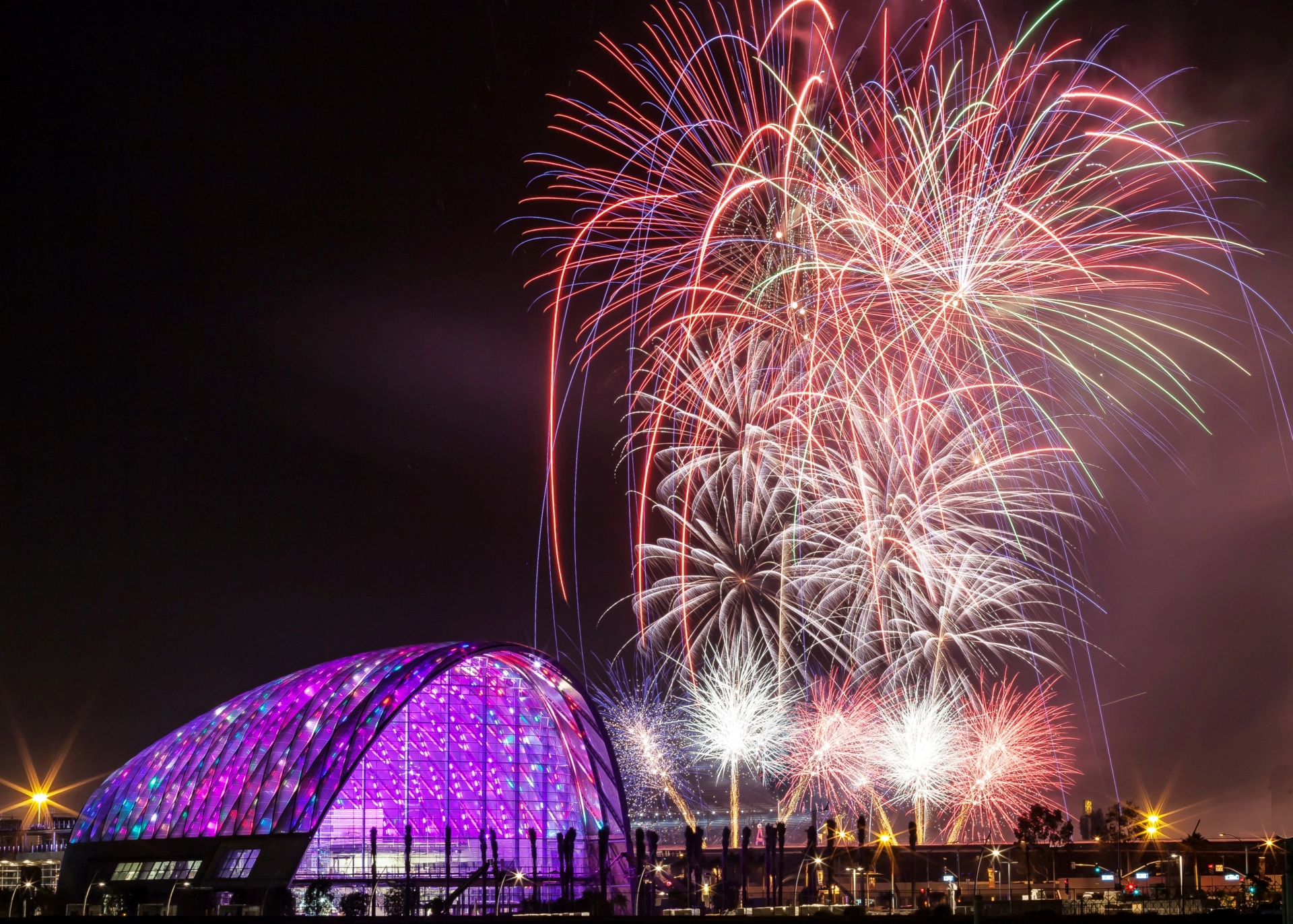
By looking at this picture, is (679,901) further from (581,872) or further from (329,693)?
(329,693)

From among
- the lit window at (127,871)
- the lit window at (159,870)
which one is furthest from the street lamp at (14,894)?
the lit window at (159,870)

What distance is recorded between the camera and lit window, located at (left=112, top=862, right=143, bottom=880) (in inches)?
2542

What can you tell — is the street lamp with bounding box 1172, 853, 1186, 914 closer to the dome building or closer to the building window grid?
the dome building

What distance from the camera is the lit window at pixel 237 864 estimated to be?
2350 inches

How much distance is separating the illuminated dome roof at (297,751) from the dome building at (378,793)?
0.34ft

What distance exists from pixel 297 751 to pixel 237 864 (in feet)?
21.1

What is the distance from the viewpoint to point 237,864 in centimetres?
6019

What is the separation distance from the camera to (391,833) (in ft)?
213

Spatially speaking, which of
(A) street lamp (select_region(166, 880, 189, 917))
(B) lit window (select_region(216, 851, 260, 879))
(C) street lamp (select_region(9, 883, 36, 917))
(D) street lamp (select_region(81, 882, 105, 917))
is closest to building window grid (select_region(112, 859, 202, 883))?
(A) street lamp (select_region(166, 880, 189, 917))

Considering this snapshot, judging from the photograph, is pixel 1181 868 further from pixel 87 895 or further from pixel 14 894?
pixel 14 894

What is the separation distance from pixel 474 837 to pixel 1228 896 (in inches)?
1534

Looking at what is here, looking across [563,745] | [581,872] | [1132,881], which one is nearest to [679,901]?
[581,872]

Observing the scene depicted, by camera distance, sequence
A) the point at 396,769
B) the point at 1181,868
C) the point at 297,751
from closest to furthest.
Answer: the point at 297,751 < the point at 396,769 < the point at 1181,868

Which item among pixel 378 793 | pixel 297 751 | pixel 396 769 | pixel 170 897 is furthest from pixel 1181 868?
pixel 170 897
